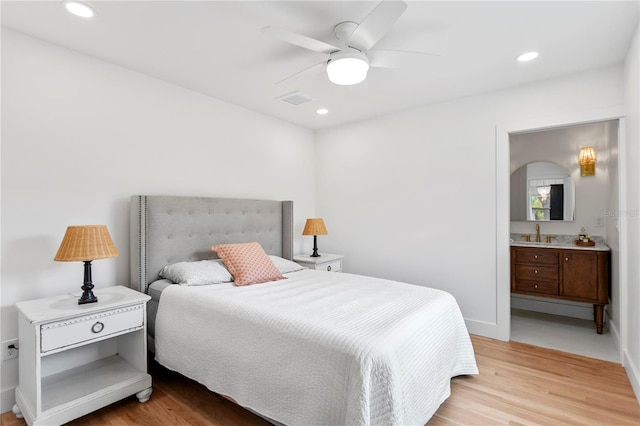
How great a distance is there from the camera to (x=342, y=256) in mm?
4152

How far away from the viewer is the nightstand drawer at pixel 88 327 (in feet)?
6.06

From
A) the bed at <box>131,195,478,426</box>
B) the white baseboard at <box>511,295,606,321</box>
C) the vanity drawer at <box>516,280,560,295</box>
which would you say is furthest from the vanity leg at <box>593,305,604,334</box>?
the bed at <box>131,195,478,426</box>

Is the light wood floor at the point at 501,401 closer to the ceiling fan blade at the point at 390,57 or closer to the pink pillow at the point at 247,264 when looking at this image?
the pink pillow at the point at 247,264

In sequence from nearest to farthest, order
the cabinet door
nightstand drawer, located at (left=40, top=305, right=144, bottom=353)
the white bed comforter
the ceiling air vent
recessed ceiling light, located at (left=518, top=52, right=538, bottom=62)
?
the white bed comforter
nightstand drawer, located at (left=40, top=305, right=144, bottom=353)
recessed ceiling light, located at (left=518, top=52, right=538, bottom=62)
the ceiling air vent
the cabinet door

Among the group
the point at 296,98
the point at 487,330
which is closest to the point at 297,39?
the point at 296,98

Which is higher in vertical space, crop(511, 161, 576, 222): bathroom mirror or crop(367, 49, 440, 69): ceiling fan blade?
crop(367, 49, 440, 69): ceiling fan blade

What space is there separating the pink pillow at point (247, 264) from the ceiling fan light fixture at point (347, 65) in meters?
1.66

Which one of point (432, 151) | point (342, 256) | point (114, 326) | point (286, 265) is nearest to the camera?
point (114, 326)

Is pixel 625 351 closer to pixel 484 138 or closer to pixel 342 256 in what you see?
pixel 484 138

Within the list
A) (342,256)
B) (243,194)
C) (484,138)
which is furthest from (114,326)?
(484,138)

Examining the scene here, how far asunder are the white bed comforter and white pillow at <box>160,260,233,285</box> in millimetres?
112

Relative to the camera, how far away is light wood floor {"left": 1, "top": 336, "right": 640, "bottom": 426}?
1.99 metres

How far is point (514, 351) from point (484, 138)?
6.72 ft

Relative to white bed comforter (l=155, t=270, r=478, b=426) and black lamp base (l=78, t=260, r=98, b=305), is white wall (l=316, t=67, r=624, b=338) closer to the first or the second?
white bed comforter (l=155, t=270, r=478, b=426)
